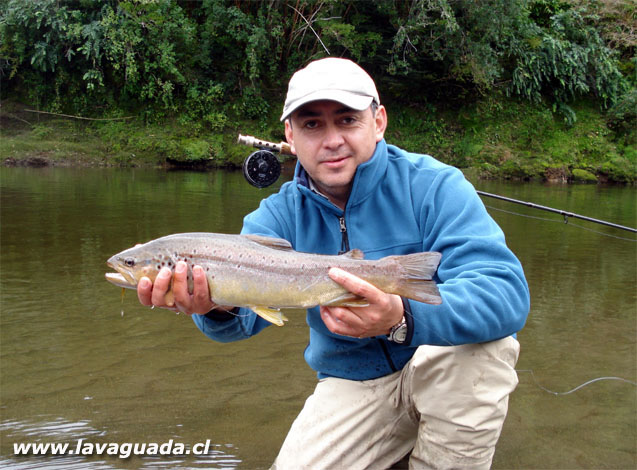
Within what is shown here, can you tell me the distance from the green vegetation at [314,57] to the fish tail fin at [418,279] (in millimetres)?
19329

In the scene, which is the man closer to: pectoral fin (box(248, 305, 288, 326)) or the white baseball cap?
the white baseball cap

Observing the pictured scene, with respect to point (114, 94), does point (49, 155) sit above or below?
below

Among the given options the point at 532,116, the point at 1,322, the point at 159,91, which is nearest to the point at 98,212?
the point at 1,322

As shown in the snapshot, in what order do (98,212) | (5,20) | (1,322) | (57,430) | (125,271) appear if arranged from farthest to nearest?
(5,20) < (98,212) < (1,322) < (57,430) < (125,271)

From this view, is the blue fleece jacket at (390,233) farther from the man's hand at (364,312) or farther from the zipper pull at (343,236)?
the man's hand at (364,312)

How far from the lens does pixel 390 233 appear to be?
2.75 meters

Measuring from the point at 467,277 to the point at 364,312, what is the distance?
0.51 metres

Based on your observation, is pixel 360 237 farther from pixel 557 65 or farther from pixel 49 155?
pixel 557 65

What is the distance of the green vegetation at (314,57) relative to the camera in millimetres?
21375

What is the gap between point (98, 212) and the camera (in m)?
10.3

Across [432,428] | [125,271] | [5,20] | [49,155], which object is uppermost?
[5,20]

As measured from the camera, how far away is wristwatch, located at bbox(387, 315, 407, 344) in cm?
219

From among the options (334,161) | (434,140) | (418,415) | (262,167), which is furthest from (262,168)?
(434,140)

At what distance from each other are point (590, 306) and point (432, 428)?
4052 millimetres
